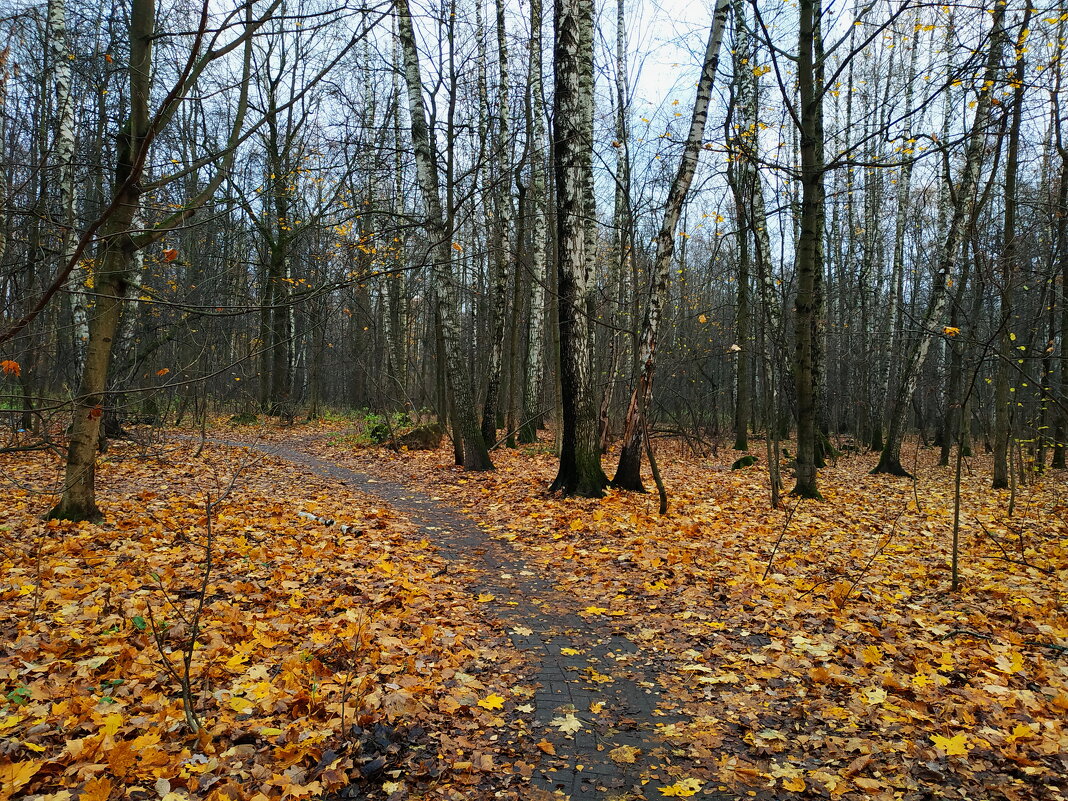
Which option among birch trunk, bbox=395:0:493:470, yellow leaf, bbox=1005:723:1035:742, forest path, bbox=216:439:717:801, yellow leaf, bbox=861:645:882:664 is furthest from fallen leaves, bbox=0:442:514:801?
birch trunk, bbox=395:0:493:470

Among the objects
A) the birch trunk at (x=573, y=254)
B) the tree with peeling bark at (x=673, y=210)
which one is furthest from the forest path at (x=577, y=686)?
the tree with peeling bark at (x=673, y=210)

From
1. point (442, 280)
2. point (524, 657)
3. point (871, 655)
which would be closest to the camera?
point (871, 655)

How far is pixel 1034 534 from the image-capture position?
756cm

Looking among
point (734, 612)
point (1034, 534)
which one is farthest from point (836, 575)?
point (1034, 534)

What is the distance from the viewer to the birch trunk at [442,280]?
11195 millimetres

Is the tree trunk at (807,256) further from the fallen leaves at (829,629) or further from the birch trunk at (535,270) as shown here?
the birch trunk at (535,270)

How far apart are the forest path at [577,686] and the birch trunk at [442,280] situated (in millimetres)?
4830

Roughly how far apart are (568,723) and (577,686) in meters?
0.44

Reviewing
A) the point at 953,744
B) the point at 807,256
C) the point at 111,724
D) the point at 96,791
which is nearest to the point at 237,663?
the point at 111,724

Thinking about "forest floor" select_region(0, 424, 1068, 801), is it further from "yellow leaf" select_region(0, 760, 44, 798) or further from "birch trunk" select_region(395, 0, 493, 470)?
"birch trunk" select_region(395, 0, 493, 470)

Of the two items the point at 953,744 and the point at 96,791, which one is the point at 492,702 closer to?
the point at 96,791

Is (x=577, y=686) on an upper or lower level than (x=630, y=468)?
lower

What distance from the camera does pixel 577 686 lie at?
13.2 feet

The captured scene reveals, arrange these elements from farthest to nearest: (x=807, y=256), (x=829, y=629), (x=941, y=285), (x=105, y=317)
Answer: (x=941, y=285), (x=807, y=256), (x=105, y=317), (x=829, y=629)
